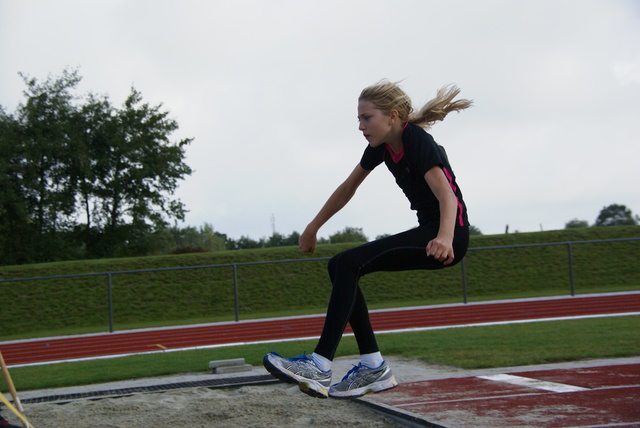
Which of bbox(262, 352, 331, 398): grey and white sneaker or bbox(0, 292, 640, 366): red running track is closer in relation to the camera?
bbox(262, 352, 331, 398): grey and white sneaker

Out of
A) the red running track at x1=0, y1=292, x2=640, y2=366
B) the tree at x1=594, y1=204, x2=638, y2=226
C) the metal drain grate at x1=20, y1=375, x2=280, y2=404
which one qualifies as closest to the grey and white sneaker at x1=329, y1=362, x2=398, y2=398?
the metal drain grate at x1=20, y1=375, x2=280, y2=404

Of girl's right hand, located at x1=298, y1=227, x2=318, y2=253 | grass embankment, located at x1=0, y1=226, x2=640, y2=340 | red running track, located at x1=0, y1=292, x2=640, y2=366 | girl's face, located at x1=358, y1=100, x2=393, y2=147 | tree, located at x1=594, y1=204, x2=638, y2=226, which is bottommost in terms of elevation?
red running track, located at x1=0, y1=292, x2=640, y2=366

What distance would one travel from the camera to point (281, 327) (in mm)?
16469

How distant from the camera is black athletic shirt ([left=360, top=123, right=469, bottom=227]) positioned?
13.2 feet

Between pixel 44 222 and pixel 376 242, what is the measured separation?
3499 centimetres

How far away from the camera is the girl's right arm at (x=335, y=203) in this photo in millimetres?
4602

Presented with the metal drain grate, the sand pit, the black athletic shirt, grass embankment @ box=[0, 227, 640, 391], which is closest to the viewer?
the black athletic shirt

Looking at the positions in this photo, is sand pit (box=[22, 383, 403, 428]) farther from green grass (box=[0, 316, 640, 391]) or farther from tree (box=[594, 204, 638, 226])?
tree (box=[594, 204, 638, 226])

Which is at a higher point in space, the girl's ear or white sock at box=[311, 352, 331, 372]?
the girl's ear

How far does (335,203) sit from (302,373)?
1173 millimetres

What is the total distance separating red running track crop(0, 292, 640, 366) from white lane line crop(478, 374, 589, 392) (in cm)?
674

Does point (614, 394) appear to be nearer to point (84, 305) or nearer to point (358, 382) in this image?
point (358, 382)

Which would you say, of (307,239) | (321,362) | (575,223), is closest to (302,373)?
(321,362)

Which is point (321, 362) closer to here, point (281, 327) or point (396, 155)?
point (396, 155)
